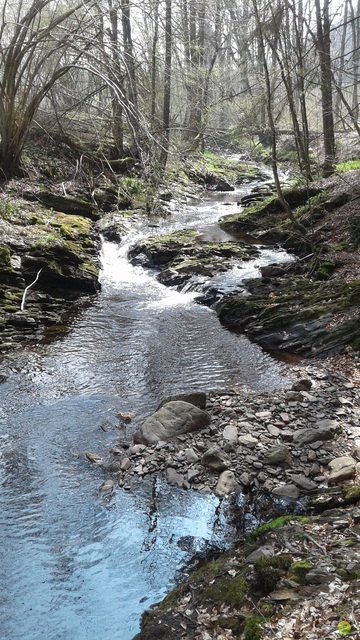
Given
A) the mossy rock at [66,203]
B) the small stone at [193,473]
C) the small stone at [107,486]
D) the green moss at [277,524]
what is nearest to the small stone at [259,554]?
the green moss at [277,524]

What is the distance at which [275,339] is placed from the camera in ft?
27.8

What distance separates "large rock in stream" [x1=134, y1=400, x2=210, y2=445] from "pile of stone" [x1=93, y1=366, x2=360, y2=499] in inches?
0.4

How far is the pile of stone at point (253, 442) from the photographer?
4.85 m

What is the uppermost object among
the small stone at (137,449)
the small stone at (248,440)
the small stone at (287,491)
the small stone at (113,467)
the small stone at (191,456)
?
the small stone at (248,440)

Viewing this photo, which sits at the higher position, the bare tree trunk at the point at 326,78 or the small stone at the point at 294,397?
the bare tree trunk at the point at 326,78

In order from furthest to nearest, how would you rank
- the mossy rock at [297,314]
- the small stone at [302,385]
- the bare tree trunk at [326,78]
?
the bare tree trunk at [326,78] < the mossy rock at [297,314] < the small stone at [302,385]

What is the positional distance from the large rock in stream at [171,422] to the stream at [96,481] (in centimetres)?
34

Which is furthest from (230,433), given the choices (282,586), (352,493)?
(282,586)

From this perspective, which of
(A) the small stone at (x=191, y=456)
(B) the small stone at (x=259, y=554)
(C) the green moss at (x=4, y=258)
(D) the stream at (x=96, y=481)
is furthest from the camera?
(C) the green moss at (x=4, y=258)

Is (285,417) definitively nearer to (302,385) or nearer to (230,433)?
(230,433)

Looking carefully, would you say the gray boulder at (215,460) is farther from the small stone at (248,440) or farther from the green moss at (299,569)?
the green moss at (299,569)

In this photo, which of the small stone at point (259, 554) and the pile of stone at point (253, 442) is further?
the pile of stone at point (253, 442)

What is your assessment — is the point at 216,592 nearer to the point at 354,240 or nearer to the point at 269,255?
the point at 354,240

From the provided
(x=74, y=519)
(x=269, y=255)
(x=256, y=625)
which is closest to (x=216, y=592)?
(x=256, y=625)
